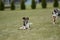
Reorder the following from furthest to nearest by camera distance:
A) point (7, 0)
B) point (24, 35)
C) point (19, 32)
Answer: point (7, 0) < point (19, 32) < point (24, 35)

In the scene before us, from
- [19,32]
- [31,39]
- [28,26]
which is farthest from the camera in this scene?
[28,26]

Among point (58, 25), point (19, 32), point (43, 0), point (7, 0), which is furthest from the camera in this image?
point (7, 0)

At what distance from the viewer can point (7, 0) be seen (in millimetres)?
4160

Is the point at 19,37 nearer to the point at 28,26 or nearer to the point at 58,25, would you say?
the point at 28,26

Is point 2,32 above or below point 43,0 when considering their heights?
below

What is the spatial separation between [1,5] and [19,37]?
205 centimetres

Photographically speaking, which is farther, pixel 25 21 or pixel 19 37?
pixel 25 21

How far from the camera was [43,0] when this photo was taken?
3.64 meters

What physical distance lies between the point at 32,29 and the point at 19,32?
196 millimetres

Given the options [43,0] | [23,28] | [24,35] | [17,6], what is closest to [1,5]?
[17,6]

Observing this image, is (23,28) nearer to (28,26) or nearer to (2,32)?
(28,26)

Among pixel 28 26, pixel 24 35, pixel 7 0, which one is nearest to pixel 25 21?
pixel 28 26

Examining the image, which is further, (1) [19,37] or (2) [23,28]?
(2) [23,28]

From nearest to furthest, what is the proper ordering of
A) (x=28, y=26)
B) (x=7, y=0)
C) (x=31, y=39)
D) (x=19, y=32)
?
(x=31, y=39) < (x=19, y=32) < (x=28, y=26) < (x=7, y=0)
